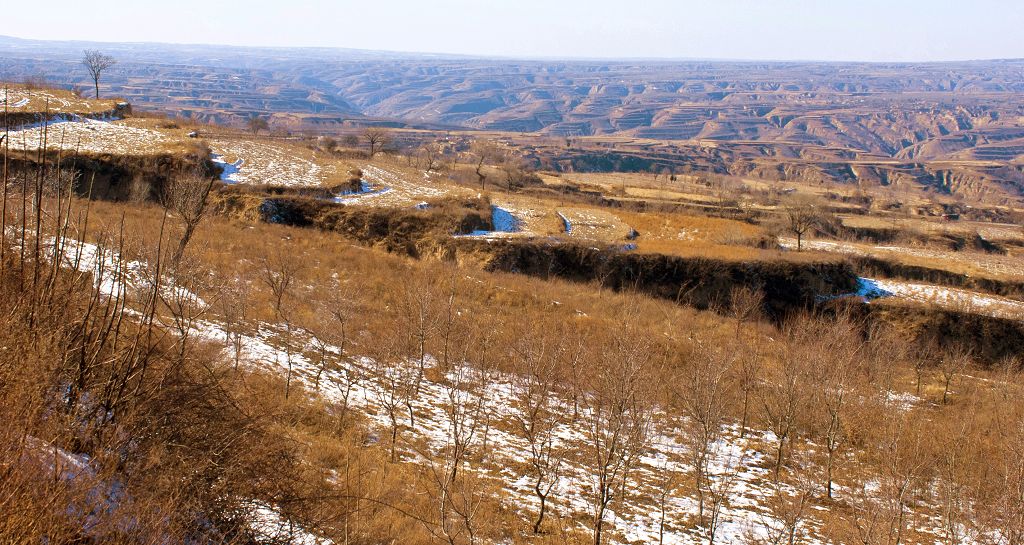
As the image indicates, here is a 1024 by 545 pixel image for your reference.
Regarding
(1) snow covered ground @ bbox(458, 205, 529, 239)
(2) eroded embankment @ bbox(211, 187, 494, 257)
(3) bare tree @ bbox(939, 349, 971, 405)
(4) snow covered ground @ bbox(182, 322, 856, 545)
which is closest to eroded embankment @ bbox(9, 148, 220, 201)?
(2) eroded embankment @ bbox(211, 187, 494, 257)

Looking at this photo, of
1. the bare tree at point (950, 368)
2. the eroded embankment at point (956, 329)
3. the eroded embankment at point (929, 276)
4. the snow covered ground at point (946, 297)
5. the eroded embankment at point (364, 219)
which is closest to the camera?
the bare tree at point (950, 368)

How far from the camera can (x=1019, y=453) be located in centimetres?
938

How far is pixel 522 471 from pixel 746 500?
5.26 metres

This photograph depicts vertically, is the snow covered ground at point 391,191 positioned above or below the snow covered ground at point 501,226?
above

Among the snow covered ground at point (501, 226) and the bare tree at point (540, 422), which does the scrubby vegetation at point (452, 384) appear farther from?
the snow covered ground at point (501, 226)

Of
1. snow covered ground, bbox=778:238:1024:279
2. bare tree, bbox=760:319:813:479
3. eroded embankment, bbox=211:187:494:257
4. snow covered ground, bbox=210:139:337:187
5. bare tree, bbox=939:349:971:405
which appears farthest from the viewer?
snow covered ground, bbox=210:139:337:187

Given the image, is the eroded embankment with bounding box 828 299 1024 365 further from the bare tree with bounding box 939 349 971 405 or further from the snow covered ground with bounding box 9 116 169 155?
the snow covered ground with bounding box 9 116 169 155

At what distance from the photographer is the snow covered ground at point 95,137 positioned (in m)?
33.1

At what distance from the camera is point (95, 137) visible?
36.3 meters

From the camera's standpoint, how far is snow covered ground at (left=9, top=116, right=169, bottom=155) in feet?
108

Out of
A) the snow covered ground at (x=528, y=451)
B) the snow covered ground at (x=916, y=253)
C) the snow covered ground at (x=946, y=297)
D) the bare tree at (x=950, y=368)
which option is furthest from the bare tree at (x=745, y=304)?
the snow covered ground at (x=916, y=253)

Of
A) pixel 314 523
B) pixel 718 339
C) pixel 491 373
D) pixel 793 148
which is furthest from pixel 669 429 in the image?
pixel 793 148

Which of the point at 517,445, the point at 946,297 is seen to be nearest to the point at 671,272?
the point at 946,297

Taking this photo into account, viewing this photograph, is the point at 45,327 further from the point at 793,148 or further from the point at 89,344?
the point at 793,148
